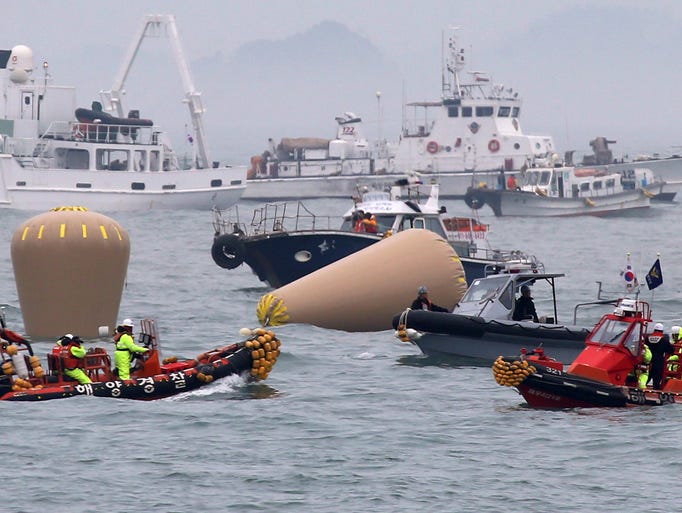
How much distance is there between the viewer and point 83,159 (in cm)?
7644

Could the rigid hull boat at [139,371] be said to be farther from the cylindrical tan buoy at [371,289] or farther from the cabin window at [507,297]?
the cylindrical tan buoy at [371,289]

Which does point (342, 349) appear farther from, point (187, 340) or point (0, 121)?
point (0, 121)

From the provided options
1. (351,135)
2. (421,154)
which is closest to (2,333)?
(421,154)

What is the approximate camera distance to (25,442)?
20.6 meters

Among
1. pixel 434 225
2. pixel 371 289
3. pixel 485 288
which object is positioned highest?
pixel 434 225

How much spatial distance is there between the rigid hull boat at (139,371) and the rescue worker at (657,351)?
6.03m

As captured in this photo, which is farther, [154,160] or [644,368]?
[154,160]

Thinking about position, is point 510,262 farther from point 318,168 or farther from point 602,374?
point 318,168

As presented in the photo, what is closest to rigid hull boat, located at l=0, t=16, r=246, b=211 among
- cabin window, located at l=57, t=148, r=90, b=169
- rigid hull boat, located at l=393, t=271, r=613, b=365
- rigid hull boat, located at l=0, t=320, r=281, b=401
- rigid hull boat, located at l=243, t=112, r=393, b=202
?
cabin window, located at l=57, t=148, r=90, b=169

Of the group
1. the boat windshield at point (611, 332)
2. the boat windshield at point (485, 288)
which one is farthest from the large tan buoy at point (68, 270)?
the boat windshield at point (611, 332)

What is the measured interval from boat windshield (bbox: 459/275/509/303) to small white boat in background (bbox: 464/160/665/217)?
4930cm

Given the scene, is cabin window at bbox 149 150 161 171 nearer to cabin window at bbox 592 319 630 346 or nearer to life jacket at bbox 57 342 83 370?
life jacket at bbox 57 342 83 370

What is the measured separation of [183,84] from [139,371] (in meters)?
62.3

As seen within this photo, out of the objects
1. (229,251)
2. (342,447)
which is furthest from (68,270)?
(229,251)
